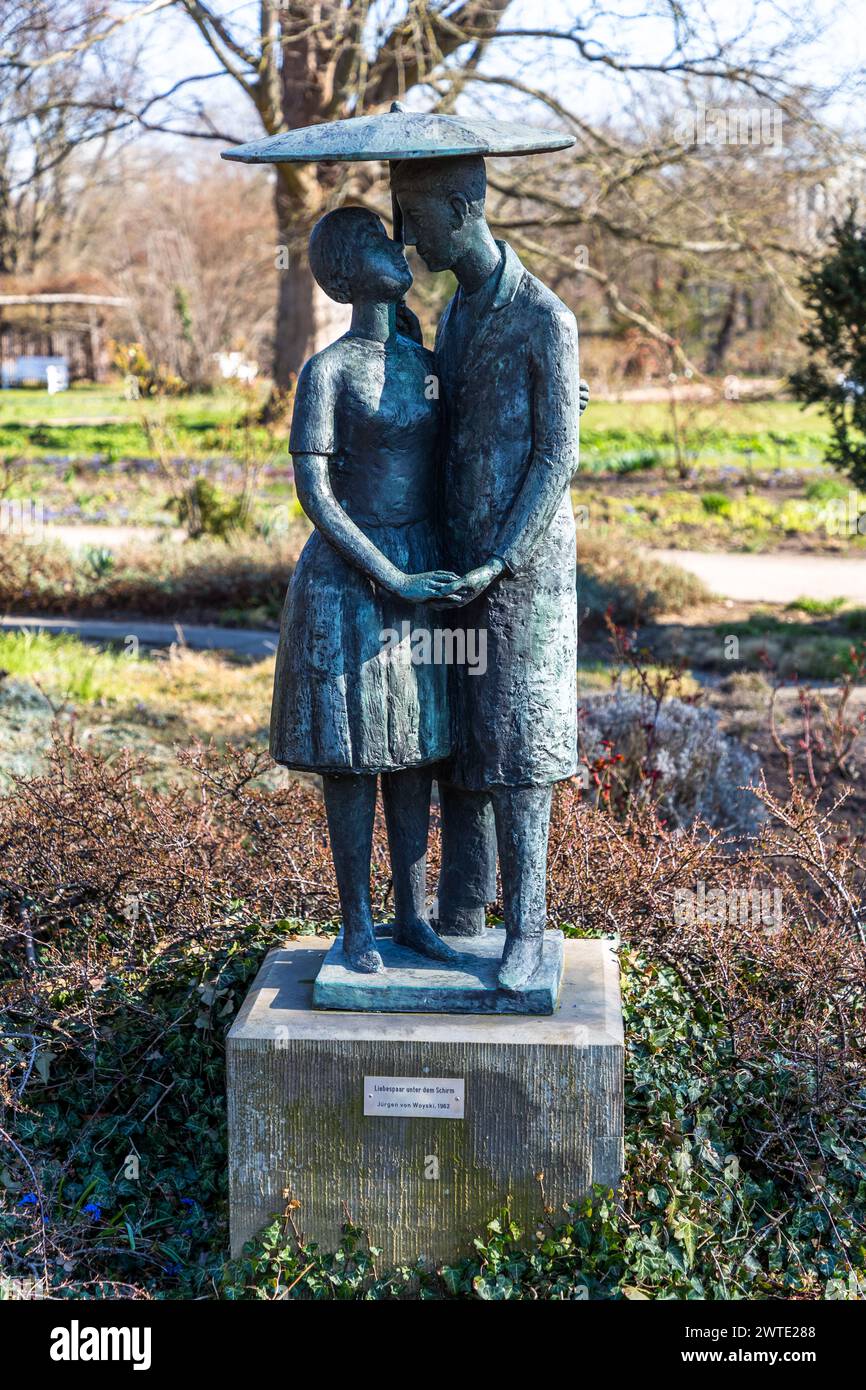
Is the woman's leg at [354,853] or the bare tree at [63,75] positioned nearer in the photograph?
the woman's leg at [354,853]

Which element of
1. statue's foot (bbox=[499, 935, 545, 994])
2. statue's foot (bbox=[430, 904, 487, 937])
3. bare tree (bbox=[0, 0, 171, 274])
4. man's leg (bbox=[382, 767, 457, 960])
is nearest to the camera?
statue's foot (bbox=[499, 935, 545, 994])

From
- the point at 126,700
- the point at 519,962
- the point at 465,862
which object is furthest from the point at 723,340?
the point at 519,962

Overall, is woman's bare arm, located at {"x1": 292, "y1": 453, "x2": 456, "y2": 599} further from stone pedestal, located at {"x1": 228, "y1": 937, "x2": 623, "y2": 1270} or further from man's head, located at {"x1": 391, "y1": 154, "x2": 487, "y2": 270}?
stone pedestal, located at {"x1": 228, "y1": 937, "x2": 623, "y2": 1270}

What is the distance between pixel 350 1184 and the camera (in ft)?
10.4

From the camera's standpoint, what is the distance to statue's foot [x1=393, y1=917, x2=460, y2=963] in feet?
11.1

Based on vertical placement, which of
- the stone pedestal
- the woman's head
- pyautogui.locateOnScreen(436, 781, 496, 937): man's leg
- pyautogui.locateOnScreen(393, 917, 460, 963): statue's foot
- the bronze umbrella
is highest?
the bronze umbrella

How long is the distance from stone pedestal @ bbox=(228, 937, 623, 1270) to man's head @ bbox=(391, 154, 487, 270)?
1720mm

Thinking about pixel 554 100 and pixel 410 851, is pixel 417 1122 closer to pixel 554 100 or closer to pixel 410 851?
pixel 410 851

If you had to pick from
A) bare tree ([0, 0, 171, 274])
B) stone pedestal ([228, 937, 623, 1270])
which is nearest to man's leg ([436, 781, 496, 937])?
stone pedestal ([228, 937, 623, 1270])

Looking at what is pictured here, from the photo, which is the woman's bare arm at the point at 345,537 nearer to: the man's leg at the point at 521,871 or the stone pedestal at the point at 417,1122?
the man's leg at the point at 521,871

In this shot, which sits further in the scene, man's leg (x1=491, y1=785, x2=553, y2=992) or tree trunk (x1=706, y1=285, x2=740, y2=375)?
tree trunk (x1=706, y1=285, x2=740, y2=375)

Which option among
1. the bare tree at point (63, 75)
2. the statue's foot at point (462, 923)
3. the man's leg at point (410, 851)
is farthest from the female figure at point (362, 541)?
the bare tree at point (63, 75)

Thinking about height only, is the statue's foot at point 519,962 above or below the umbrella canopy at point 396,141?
below

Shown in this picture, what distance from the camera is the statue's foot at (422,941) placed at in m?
3.39
